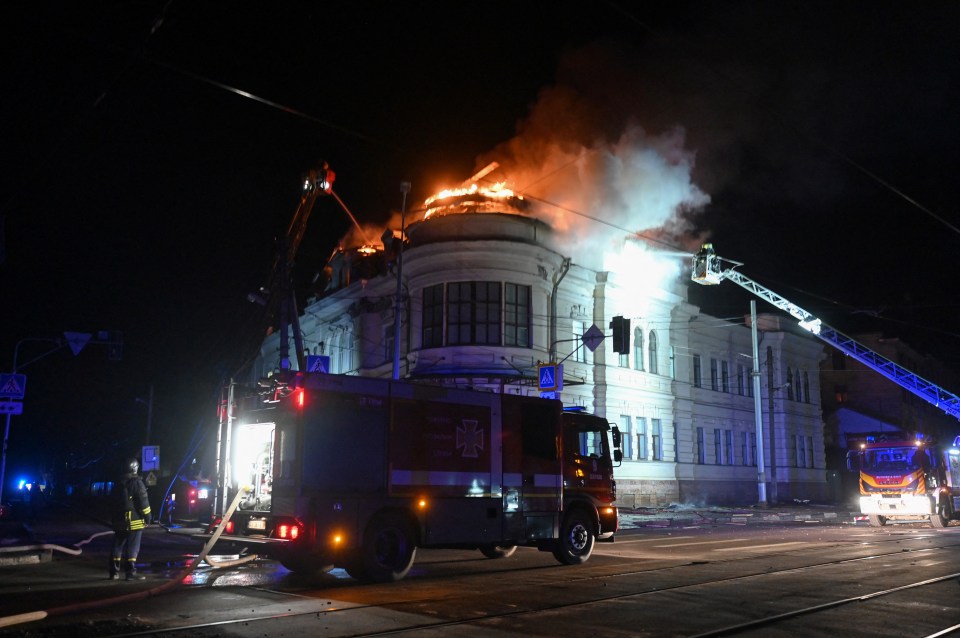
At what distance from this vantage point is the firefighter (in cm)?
1155

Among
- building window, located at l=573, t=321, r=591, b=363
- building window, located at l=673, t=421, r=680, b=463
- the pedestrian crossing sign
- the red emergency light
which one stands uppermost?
building window, located at l=573, t=321, r=591, b=363

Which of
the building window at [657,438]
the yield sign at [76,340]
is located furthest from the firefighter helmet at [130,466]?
the building window at [657,438]

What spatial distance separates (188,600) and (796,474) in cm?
4207

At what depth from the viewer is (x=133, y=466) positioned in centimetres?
1188

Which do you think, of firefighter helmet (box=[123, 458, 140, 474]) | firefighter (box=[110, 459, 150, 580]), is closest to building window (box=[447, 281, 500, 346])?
firefighter helmet (box=[123, 458, 140, 474])

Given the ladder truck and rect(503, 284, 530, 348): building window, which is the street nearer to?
the ladder truck

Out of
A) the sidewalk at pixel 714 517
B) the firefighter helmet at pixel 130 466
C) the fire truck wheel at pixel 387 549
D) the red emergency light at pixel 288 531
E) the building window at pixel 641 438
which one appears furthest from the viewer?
the building window at pixel 641 438

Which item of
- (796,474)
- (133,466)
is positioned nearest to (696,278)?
(796,474)

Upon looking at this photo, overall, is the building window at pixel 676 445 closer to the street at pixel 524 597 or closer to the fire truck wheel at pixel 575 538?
the street at pixel 524 597

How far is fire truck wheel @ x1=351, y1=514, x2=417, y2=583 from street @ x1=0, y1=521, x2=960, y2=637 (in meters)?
0.28

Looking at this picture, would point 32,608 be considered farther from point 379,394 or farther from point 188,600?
point 379,394

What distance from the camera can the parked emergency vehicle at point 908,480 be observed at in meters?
24.7

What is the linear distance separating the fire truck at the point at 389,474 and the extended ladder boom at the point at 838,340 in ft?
64.1

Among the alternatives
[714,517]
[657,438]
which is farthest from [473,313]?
[657,438]
